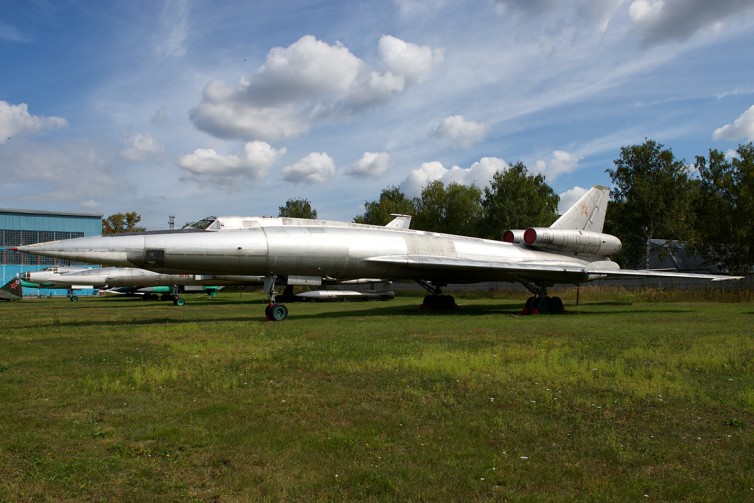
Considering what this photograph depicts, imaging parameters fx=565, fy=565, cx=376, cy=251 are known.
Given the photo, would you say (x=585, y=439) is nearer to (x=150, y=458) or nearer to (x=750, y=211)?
(x=150, y=458)

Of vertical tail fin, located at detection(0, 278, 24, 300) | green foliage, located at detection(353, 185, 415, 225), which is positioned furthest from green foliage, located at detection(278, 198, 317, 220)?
vertical tail fin, located at detection(0, 278, 24, 300)

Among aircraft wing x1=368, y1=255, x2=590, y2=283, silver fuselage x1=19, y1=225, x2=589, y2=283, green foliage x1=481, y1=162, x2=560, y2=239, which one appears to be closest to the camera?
silver fuselage x1=19, y1=225, x2=589, y2=283

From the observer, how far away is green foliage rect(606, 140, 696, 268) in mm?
42344

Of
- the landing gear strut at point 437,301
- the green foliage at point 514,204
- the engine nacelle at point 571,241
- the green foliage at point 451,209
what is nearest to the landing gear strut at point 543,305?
the engine nacelle at point 571,241

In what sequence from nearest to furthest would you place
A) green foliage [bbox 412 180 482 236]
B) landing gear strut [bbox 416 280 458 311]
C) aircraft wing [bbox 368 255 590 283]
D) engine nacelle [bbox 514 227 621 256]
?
aircraft wing [bbox 368 255 590 283], engine nacelle [bbox 514 227 621 256], landing gear strut [bbox 416 280 458 311], green foliage [bbox 412 180 482 236]

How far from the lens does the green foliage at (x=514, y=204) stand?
51562 mm

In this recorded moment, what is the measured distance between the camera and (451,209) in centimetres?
6241

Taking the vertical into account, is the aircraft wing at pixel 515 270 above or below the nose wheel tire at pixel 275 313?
above

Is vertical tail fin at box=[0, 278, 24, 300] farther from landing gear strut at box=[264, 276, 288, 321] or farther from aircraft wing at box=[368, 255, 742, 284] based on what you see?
aircraft wing at box=[368, 255, 742, 284]

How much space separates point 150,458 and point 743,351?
355 inches

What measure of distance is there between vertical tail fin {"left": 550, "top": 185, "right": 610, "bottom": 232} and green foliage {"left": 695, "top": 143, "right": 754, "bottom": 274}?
15763 mm

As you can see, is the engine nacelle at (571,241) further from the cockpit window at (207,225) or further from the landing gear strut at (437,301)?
the cockpit window at (207,225)

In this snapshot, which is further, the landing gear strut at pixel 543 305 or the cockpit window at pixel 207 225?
the landing gear strut at pixel 543 305

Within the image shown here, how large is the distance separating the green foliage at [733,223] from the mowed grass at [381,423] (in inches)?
1183
